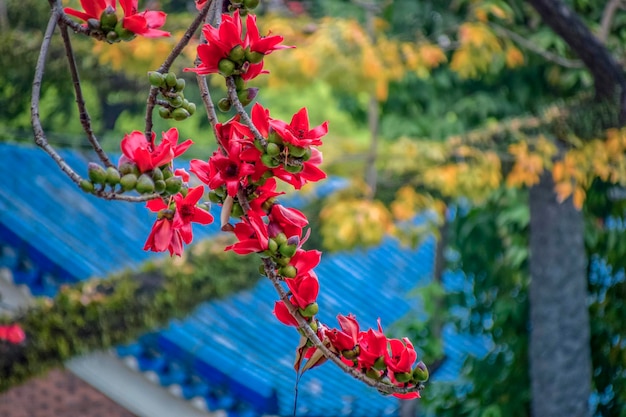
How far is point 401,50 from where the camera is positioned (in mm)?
3646

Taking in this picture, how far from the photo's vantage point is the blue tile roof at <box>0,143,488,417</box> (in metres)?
3.00

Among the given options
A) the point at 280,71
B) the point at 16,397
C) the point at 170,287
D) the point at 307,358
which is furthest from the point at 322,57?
the point at 16,397

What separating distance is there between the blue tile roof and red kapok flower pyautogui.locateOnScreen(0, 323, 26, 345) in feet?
1.17

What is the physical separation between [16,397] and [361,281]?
2.27 m

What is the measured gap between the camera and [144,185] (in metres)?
0.87

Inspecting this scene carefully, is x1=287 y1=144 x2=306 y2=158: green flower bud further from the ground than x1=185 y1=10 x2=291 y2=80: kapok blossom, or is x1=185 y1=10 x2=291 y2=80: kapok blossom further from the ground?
x1=185 y1=10 x2=291 y2=80: kapok blossom

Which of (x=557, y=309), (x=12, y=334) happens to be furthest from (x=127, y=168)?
(x=557, y=309)

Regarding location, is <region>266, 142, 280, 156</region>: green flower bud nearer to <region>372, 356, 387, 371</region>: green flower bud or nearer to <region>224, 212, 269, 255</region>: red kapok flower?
<region>224, 212, 269, 255</region>: red kapok flower

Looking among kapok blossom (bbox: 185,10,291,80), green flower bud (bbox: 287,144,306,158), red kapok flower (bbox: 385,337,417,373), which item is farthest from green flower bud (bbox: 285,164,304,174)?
red kapok flower (bbox: 385,337,417,373)

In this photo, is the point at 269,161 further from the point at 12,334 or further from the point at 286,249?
the point at 12,334

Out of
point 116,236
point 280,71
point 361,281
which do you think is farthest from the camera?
point 361,281

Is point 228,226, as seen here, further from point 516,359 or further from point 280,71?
point 516,359

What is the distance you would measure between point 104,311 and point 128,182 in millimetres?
2127

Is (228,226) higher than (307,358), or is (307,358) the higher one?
(228,226)
